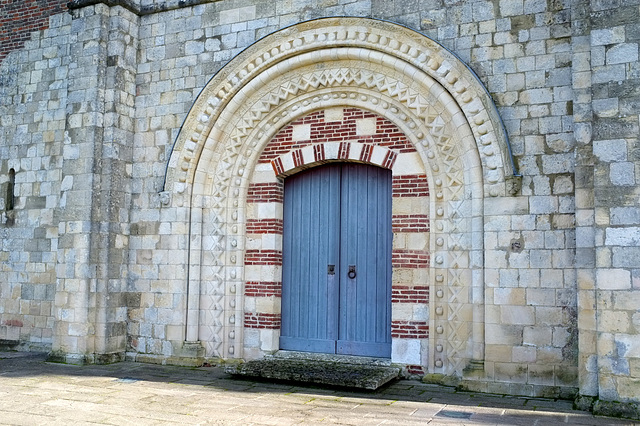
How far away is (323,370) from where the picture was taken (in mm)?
6844

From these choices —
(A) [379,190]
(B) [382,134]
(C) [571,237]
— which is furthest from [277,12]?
(C) [571,237]

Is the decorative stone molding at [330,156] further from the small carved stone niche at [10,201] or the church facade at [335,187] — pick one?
the small carved stone niche at [10,201]

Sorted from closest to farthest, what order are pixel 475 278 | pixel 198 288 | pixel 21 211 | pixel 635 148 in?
1. pixel 635 148
2. pixel 475 278
3. pixel 198 288
4. pixel 21 211

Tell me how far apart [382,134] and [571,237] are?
2435 mm

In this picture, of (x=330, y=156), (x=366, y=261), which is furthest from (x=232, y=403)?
(x=330, y=156)

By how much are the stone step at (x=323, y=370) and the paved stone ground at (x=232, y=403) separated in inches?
4.0

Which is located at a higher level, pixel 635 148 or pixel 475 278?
pixel 635 148

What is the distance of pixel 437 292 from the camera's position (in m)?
6.87

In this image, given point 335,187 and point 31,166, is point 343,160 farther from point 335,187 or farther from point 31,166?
point 31,166

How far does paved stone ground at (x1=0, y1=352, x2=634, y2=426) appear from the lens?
5.20 metres

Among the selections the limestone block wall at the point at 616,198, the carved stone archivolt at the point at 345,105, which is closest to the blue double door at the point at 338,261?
the carved stone archivolt at the point at 345,105

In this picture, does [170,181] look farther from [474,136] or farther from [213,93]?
[474,136]

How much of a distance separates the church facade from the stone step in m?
0.23

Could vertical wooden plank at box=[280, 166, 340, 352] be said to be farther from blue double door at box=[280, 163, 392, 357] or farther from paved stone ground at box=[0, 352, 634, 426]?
paved stone ground at box=[0, 352, 634, 426]
